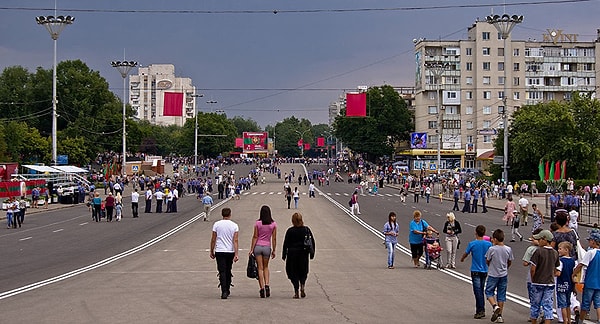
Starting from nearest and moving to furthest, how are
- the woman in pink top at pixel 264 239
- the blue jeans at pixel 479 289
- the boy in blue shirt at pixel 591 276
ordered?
Result: the boy in blue shirt at pixel 591 276 → the blue jeans at pixel 479 289 → the woman in pink top at pixel 264 239

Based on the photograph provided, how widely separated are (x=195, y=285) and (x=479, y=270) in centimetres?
631

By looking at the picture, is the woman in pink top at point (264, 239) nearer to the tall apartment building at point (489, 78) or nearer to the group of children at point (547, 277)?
the group of children at point (547, 277)

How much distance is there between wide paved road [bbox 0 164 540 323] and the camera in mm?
12031

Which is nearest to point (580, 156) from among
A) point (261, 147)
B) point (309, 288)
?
point (309, 288)

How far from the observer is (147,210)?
1939 inches

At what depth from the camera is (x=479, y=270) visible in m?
12.5

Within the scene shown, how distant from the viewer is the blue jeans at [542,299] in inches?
431

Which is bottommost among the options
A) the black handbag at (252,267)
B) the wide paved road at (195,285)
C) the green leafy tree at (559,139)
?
the wide paved road at (195,285)

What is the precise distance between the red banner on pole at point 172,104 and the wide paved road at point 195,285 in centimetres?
3355

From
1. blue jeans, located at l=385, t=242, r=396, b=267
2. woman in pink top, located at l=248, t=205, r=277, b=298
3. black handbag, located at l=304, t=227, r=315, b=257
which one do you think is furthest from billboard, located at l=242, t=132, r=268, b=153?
black handbag, located at l=304, t=227, r=315, b=257

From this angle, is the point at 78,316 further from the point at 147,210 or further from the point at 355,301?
the point at 147,210

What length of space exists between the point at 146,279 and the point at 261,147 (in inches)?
6752

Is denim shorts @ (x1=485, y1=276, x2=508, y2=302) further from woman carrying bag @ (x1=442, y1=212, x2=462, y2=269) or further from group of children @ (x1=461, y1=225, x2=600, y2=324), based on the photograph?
woman carrying bag @ (x1=442, y1=212, x2=462, y2=269)

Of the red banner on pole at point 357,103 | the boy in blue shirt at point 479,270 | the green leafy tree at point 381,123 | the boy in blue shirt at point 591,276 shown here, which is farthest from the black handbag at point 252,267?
the green leafy tree at point 381,123
